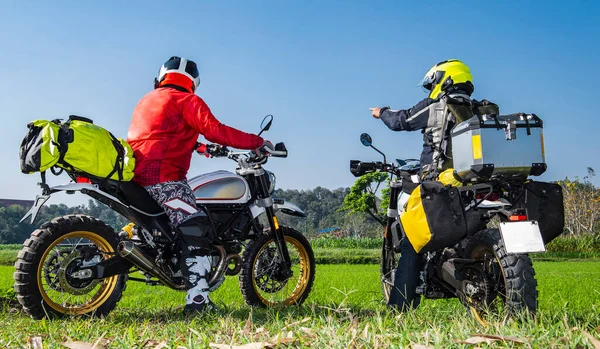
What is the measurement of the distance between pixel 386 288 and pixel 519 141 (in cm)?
211

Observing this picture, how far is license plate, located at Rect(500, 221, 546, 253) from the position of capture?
12.0 ft

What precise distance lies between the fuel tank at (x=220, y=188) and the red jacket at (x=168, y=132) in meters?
0.21

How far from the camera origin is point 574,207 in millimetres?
41688

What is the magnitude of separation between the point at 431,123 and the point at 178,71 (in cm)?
A: 216

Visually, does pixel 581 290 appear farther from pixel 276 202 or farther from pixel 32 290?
pixel 32 290

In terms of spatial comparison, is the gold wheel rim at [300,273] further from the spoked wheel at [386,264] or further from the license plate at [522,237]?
the license plate at [522,237]

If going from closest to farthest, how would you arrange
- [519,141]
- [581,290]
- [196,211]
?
[519,141] < [196,211] < [581,290]

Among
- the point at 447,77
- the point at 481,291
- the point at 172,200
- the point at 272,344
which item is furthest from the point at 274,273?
the point at 272,344

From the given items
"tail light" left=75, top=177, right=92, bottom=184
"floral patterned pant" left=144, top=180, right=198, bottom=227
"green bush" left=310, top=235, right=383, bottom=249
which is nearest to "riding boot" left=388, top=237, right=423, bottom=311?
"floral patterned pant" left=144, top=180, right=198, bottom=227

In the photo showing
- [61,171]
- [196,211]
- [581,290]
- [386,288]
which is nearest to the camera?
[61,171]

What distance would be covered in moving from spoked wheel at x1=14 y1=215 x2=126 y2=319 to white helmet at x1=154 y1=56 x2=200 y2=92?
4.45 ft

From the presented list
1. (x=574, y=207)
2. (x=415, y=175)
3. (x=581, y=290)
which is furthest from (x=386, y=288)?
(x=574, y=207)

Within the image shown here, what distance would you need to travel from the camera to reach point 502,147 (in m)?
3.88

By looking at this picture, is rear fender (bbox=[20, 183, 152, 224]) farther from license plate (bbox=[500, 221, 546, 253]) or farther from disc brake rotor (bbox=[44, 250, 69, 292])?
license plate (bbox=[500, 221, 546, 253])
